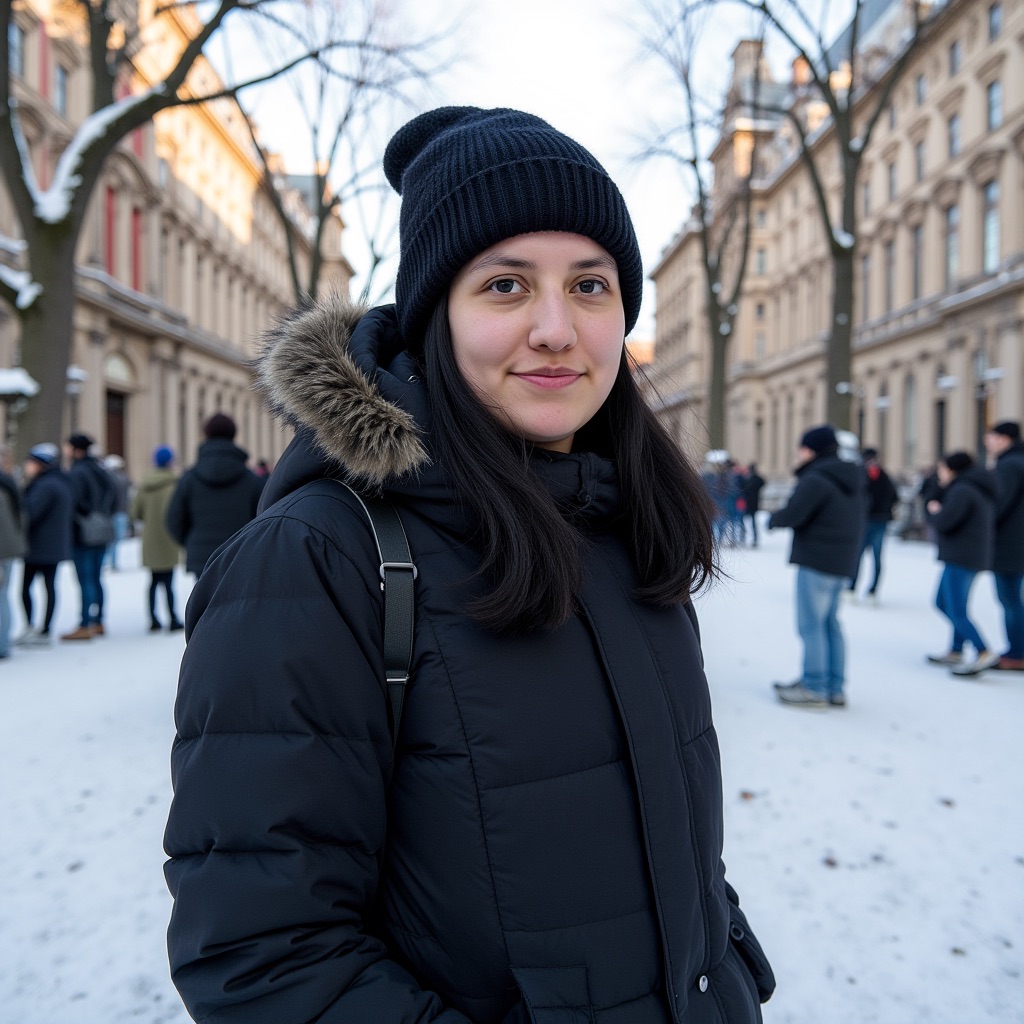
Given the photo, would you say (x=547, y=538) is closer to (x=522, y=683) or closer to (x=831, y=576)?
(x=522, y=683)

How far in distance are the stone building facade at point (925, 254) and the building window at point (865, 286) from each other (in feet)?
0.35

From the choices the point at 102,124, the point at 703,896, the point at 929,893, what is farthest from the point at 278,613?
A: the point at 102,124

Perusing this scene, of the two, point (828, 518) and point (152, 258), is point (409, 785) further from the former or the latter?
point (152, 258)

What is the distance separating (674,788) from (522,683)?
1.02 ft

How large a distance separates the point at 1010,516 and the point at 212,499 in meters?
7.11

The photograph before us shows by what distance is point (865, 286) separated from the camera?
137ft

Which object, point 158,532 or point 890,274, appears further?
point 890,274

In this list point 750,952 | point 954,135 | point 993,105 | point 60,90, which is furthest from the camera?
point 954,135

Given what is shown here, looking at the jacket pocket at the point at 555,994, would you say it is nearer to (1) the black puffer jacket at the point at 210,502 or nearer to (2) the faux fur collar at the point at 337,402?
(2) the faux fur collar at the point at 337,402

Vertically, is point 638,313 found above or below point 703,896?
above

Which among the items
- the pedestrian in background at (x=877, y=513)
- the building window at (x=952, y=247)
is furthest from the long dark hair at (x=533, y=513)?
the building window at (x=952, y=247)

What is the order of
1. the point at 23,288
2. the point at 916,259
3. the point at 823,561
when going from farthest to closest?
1. the point at 916,259
2. the point at 23,288
3. the point at 823,561

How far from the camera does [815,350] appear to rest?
155ft

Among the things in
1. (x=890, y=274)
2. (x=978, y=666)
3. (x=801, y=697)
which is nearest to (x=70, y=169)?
(x=801, y=697)
